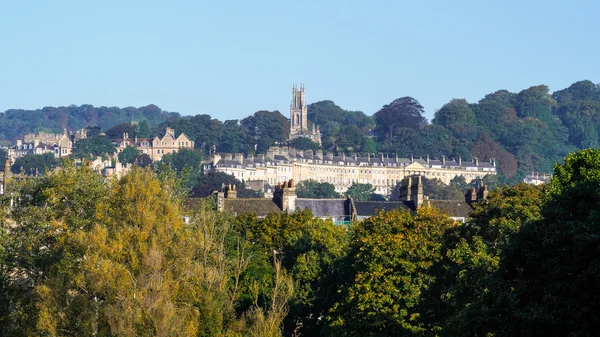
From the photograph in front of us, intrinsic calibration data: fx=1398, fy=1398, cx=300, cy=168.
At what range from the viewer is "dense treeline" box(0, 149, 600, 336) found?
29328 mm

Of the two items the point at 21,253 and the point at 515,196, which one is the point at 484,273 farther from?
the point at 21,253

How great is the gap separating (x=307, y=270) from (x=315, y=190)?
13283 centimetres

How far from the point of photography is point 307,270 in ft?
175

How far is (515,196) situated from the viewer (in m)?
46.8

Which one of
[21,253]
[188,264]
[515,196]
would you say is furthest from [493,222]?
[21,253]

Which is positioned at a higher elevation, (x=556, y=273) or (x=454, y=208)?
(x=556, y=273)

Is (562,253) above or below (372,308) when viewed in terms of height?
above

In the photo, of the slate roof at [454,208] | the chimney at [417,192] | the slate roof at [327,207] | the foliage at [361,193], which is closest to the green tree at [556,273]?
the slate roof at [454,208]

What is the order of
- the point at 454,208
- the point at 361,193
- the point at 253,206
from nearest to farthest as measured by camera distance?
1. the point at 253,206
2. the point at 454,208
3. the point at 361,193

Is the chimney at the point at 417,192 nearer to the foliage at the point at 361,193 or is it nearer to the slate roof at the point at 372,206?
the slate roof at the point at 372,206

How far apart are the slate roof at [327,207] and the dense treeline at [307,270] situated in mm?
31053

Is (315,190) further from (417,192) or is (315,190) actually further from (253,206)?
(253,206)

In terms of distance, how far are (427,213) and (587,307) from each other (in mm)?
20934

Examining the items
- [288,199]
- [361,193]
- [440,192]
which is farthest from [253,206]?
[361,193]
